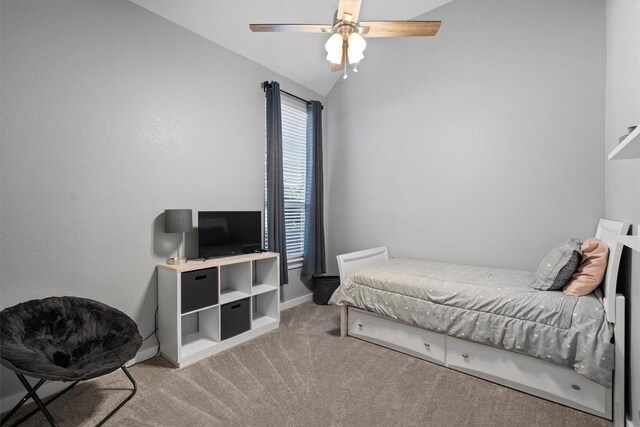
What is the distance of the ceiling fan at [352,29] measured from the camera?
1.78 meters

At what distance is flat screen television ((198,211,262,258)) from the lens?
268 cm

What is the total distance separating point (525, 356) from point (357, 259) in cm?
162

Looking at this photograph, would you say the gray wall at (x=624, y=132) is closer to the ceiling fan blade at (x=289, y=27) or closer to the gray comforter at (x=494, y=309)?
the gray comforter at (x=494, y=309)

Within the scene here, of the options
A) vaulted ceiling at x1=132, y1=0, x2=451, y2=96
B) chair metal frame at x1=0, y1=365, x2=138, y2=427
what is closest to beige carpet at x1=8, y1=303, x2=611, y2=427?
chair metal frame at x1=0, y1=365, x2=138, y2=427

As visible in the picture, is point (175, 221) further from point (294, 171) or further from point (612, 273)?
point (612, 273)

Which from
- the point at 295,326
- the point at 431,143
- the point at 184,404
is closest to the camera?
the point at 184,404

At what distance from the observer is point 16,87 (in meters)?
1.84

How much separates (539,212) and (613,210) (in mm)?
538

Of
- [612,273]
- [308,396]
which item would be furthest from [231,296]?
[612,273]

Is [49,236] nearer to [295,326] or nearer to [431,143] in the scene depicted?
[295,326]

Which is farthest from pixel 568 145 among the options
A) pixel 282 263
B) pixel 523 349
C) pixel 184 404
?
pixel 184 404

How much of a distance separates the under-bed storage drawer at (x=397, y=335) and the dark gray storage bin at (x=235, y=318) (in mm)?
986

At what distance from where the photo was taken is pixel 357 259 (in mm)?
3150

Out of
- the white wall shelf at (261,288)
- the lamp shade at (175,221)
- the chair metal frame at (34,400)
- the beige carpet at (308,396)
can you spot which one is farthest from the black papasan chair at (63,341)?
the white wall shelf at (261,288)
